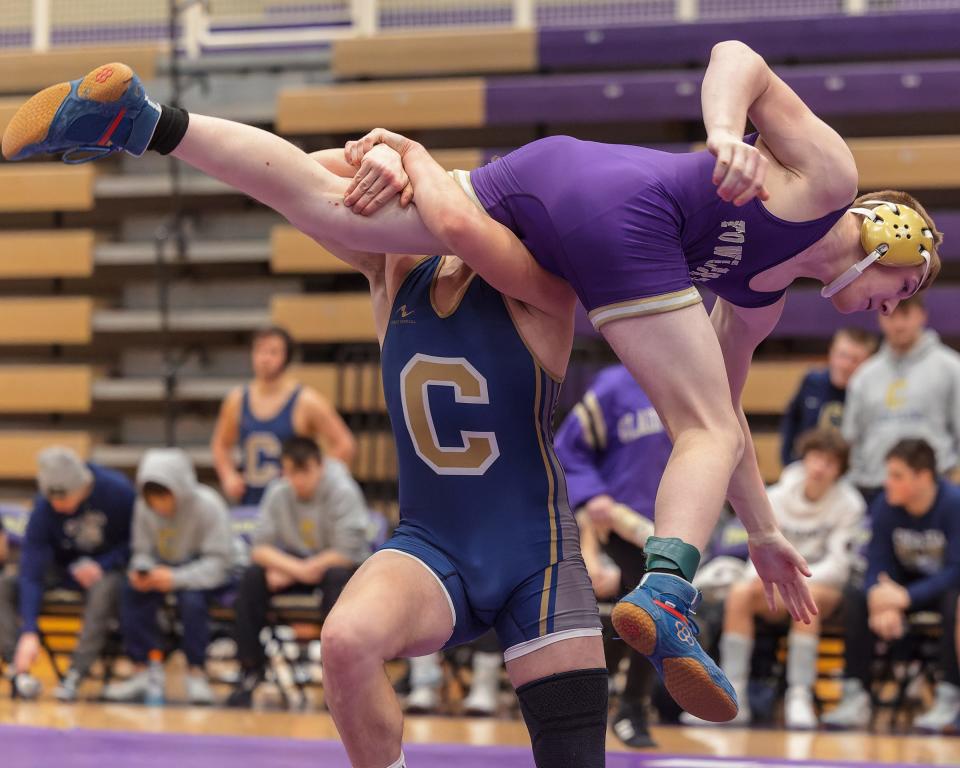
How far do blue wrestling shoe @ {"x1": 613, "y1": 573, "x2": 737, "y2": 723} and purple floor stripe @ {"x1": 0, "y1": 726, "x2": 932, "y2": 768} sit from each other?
1822 millimetres

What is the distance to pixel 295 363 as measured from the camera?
8305 mm

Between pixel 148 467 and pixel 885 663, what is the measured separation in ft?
10.2

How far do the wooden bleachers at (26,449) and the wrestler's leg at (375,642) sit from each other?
20.6 feet

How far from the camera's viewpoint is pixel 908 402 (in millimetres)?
5965

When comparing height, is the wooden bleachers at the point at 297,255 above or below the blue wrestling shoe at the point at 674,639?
below

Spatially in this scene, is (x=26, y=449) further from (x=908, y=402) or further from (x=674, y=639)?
(x=674, y=639)

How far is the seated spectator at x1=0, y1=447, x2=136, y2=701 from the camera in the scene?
6191mm

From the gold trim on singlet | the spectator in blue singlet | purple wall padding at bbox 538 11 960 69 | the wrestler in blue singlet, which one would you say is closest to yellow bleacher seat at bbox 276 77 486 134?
purple wall padding at bbox 538 11 960 69

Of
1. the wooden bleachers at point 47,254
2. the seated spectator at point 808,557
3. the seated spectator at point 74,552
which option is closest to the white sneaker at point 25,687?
the seated spectator at point 74,552

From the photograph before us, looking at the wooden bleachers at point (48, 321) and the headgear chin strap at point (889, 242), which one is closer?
the headgear chin strap at point (889, 242)

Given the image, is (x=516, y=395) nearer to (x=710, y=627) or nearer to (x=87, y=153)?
(x=87, y=153)

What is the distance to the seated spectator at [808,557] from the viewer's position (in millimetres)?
5473

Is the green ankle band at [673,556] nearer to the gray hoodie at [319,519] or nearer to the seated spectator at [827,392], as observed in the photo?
the gray hoodie at [319,519]

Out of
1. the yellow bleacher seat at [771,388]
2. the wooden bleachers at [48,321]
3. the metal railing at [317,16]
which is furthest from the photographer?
the wooden bleachers at [48,321]
